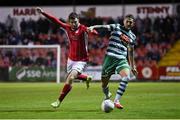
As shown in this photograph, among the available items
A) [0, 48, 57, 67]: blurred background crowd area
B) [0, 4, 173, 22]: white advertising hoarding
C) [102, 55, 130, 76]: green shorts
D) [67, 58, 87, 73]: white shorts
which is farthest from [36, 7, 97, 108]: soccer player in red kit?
[0, 4, 173, 22]: white advertising hoarding

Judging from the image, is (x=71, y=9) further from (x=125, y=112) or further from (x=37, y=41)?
(x=125, y=112)

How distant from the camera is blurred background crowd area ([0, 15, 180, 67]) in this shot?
1363 inches

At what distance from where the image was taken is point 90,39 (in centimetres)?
3841

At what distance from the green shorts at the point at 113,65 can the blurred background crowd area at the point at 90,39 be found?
20.4 meters

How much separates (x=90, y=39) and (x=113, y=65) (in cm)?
2451

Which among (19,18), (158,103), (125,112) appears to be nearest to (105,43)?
(19,18)

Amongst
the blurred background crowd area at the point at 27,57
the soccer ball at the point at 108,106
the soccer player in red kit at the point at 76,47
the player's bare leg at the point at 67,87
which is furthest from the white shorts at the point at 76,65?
the blurred background crowd area at the point at 27,57

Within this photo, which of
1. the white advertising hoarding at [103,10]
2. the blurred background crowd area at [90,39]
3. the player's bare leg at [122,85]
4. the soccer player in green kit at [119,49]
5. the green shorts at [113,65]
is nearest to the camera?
the player's bare leg at [122,85]

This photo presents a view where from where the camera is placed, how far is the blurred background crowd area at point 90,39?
114ft

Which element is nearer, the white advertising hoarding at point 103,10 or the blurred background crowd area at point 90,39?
the blurred background crowd area at point 90,39

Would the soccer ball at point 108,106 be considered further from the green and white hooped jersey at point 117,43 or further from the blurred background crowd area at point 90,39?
the blurred background crowd area at point 90,39

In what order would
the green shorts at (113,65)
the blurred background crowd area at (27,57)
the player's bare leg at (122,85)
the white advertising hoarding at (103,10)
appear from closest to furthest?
the player's bare leg at (122,85) → the green shorts at (113,65) → the blurred background crowd area at (27,57) → the white advertising hoarding at (103,10)

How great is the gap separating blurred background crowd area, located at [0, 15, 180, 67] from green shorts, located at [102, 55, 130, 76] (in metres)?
20.4

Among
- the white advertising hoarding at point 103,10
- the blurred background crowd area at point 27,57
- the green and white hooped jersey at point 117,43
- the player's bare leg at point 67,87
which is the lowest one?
the blurred background crowd area at point 27,57
